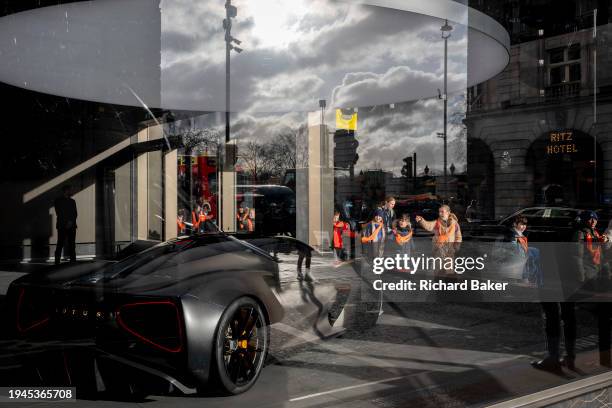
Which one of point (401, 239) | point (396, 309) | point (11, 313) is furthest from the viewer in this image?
point (396, 309)

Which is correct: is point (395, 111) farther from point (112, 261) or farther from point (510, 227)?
point (112, 261)

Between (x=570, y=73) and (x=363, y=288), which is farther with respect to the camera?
(x=570, y=73)

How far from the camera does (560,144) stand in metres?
4.20

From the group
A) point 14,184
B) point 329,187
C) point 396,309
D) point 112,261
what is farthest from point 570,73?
point 14,184

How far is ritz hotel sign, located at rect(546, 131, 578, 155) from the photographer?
163 inches

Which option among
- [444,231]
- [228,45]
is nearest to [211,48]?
[228,45]

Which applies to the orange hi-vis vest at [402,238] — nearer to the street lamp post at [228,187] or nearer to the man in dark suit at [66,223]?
the street lamp post at [228,187]

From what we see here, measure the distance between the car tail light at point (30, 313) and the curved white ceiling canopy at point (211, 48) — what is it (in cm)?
108

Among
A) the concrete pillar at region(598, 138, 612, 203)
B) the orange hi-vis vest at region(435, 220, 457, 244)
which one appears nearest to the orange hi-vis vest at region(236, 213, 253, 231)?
the orange hi-vis vest at region(435, 220, 457, 244)

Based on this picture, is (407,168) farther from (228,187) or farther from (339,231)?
(228,187)

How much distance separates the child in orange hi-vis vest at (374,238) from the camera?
3178 millimetres

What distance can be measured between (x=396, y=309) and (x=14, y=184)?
277cm

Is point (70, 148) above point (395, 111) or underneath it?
underneath

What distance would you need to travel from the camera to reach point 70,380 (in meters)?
2.41
